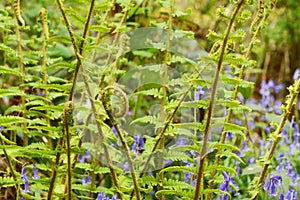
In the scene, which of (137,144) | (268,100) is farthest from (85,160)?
(268,100)


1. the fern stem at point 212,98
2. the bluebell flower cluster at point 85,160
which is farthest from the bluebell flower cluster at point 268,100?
the fern stem at point 212,98

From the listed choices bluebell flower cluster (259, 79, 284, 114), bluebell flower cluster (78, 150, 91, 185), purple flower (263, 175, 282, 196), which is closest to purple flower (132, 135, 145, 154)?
bluebell flower cluster (78, 150, 91, 185)

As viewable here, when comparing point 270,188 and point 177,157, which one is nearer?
point 177,157

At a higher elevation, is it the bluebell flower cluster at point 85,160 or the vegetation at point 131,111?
the vegetation at point 131,111

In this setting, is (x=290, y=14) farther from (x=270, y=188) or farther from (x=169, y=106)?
(x=169, y=106)

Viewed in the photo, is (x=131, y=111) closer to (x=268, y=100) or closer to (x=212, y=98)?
(x=268, y=100)

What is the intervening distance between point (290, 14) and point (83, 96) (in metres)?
4.04

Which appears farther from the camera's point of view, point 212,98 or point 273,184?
point 273,184

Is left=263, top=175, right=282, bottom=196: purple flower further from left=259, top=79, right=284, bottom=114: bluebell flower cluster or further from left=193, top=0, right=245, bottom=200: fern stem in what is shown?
left=259, top=79, right=284, bottom=114: bluebell flower cluster

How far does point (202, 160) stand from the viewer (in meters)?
1.42

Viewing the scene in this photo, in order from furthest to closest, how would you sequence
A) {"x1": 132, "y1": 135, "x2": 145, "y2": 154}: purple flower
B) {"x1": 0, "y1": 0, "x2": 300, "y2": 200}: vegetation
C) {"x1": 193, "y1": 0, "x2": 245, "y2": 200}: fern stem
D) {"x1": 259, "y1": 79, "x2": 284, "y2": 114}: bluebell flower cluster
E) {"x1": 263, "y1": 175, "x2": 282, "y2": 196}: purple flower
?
{"x1": 259, "y1": 79, "x2": 284, "y2": 114}: bluebell flower cluster → {"x1": 132, "y1": 135, "x2": 145, "y2": 154}: purple flower → {"x1": 263, "y1": 175, "x2": 282, "y2": 196}: purple flower → {"x1": 0, "y1": 0, "x2": 300, "y2": 200}: vegetation → {"x1": 193, "y1": 0, "x2": 245, "y2": 200}: fern stem

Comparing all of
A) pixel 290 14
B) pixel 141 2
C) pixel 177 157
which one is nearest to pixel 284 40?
pixel 290 14

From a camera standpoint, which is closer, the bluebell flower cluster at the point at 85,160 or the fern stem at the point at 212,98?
the fern stem at the point at 212,98

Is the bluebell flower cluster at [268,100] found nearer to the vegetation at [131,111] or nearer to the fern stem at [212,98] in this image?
the vegetation at [131,111]
